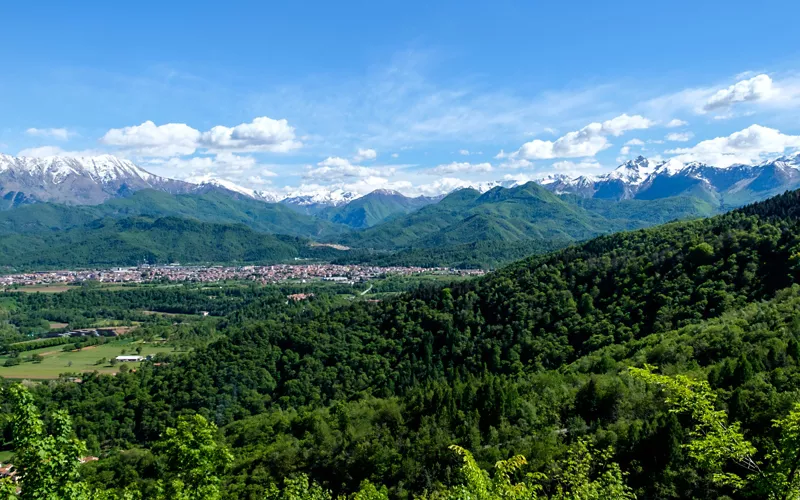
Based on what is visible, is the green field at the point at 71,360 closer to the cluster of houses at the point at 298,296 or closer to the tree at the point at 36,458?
the cluster of houses at the point at 298,296

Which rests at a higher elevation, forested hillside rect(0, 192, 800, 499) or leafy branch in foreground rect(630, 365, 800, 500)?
A: leafy branch in foreground rect(630, 365, 800, 500)

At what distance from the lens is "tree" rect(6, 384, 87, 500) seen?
1160cm

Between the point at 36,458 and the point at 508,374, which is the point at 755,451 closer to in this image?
the point at 36,458

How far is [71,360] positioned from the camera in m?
106

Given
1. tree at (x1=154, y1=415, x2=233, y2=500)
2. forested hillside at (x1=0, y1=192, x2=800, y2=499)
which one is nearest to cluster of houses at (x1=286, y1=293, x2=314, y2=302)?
forested hillside at (x1=0, y1=192, x2=800, y2=499)

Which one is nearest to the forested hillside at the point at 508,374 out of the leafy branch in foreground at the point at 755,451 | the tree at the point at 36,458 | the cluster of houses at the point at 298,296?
the leafy branch in foreground at the point at 755,451

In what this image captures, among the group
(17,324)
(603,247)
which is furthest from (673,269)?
(17,324)

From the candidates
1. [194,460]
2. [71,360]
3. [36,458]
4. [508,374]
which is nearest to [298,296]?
[71,360]

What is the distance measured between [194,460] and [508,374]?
156 feet

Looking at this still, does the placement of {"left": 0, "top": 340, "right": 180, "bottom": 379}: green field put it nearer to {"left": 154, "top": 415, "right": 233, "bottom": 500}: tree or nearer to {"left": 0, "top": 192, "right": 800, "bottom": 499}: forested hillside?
{"left": 0, "top": 192, "right": 800, "bottom": 499}: forested hillside

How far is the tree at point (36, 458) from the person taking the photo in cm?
1160

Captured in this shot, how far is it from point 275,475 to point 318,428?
237 inches

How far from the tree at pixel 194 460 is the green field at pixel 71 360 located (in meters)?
90.8

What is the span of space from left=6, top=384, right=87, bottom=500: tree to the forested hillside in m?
16.5
